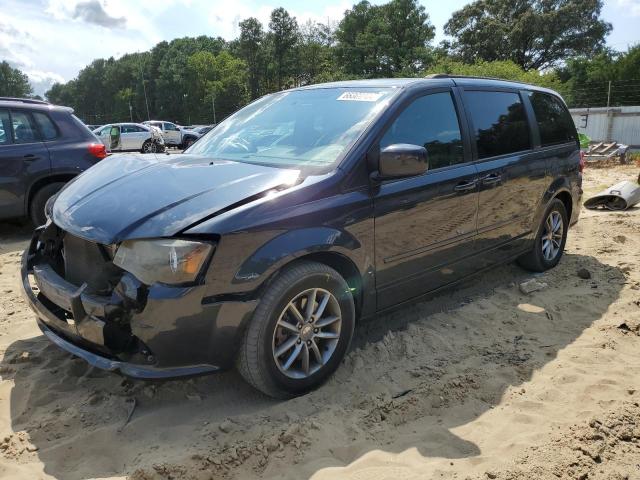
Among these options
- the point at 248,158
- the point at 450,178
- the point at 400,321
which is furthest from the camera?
the point at 400,321

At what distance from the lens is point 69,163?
6.68 metres

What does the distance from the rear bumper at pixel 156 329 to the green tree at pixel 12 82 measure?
5127 inches

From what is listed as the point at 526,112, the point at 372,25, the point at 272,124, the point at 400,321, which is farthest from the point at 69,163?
the point at 372,25

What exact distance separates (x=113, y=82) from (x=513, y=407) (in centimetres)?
11788

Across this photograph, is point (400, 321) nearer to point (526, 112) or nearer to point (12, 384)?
point (526, 112)

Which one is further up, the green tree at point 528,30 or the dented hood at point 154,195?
the green tree at point 528,30

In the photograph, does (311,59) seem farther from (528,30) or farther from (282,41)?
(528,30)

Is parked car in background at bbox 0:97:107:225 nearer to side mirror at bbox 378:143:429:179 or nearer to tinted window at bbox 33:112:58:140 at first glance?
tinted window at bbox 33:112:58:140

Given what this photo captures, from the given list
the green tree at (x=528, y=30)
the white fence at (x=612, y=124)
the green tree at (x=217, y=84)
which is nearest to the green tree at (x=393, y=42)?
the green tree at (x=528, y=30)

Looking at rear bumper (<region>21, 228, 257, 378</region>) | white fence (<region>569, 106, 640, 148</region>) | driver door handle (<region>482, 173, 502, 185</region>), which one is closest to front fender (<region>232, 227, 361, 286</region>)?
rear bumper (<region>21, 228, 257, 378</region>)

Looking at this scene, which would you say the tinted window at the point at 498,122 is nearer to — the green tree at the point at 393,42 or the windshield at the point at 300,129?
the windshield at the point at 300,129

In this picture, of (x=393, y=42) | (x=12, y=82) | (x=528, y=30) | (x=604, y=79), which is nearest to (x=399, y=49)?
(x=393, y=42)

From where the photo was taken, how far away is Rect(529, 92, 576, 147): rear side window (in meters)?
4.83

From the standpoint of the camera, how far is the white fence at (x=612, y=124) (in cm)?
2300
